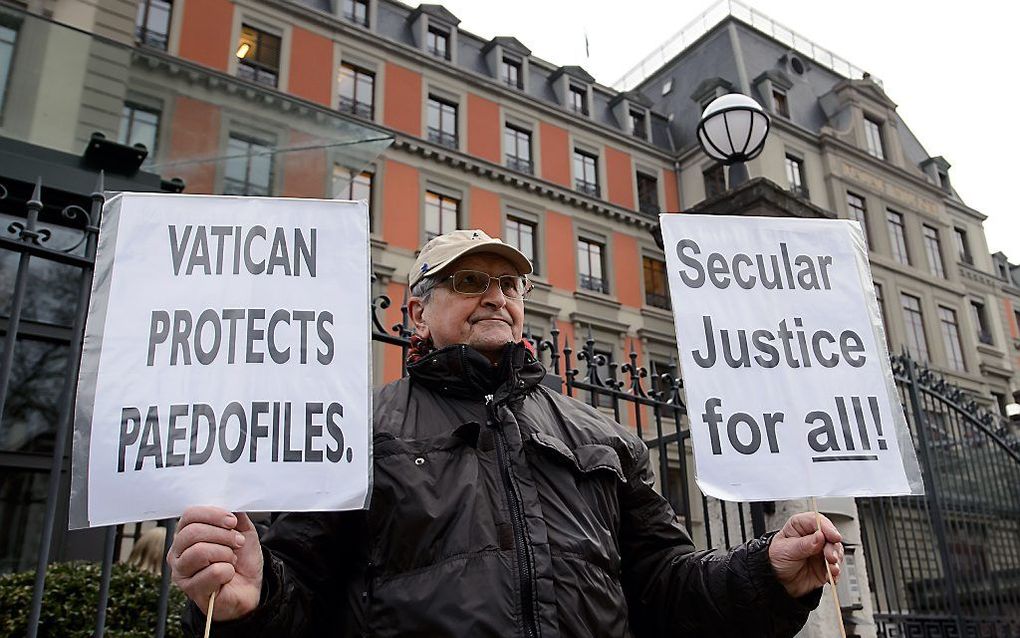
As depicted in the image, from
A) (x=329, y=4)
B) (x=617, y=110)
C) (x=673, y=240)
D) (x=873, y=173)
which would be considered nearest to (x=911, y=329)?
(x=873, y=173)

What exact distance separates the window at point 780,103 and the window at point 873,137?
3.85m

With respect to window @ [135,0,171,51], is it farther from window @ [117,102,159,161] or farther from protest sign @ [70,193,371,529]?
protest sign @ [70,193,371,529]

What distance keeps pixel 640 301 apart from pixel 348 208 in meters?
24.4

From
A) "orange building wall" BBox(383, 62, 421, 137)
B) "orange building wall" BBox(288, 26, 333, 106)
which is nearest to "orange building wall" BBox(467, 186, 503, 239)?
"orange building wall" BBox(383, 62, 421, 137)

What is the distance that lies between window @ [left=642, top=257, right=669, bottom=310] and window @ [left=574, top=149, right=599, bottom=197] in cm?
313

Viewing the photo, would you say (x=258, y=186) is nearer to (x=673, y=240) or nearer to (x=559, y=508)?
(x=673, y=240)

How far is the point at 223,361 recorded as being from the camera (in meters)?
2.02

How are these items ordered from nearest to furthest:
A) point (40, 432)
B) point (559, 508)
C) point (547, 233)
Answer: point (559, 508), point (40, 432), point (547, 233)

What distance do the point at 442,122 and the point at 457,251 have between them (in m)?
22.7

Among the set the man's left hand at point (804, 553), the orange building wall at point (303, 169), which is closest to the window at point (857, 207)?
the orange building wall at point (303, 169)

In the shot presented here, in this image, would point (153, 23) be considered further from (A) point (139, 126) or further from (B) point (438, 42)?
(A) point (139, 126)

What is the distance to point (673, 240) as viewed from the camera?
2.66 meters

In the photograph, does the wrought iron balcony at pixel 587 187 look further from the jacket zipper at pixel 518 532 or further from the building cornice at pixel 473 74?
the jacket zipper at pixel 518 532

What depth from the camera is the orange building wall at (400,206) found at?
859 inches
